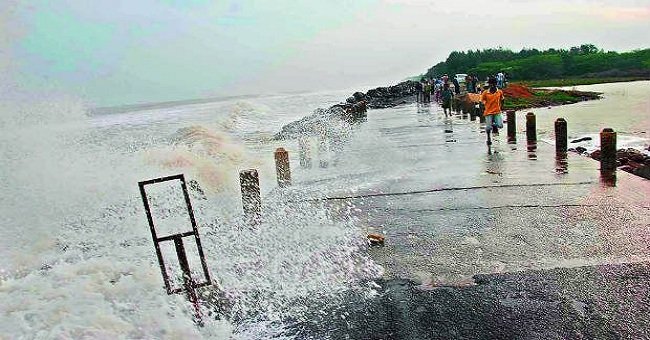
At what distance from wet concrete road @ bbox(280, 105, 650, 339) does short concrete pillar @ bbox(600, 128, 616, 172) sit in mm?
282

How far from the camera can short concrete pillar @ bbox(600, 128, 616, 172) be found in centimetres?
957

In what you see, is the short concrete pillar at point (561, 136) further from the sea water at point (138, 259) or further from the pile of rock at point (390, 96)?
the pile of rock at point (390, 96)

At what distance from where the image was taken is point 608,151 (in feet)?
31.6

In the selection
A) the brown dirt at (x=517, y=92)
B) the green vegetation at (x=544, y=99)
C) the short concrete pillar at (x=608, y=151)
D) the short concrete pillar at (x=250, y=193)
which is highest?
the short concrete pillar at (x=250, y=193)

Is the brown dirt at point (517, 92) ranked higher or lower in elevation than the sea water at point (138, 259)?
lower

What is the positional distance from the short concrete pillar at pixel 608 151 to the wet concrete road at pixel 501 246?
28 cm

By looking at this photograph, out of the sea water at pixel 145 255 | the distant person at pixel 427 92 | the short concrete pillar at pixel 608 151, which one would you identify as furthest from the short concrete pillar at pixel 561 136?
the distant person at pixel 427 92

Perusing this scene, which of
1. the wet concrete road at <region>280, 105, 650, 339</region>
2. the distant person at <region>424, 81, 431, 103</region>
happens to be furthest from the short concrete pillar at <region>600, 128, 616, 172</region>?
the distant person at <region>424, 81, 431, 103</region>

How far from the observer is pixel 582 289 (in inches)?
183

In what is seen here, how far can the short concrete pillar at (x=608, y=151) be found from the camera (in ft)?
31.4

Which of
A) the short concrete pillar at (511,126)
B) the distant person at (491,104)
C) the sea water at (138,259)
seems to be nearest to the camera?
the sea water at (138,259)

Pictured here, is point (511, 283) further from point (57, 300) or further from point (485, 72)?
point (485, 72)

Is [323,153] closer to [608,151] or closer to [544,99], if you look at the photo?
[608,151]

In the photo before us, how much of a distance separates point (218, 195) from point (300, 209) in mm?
3233
